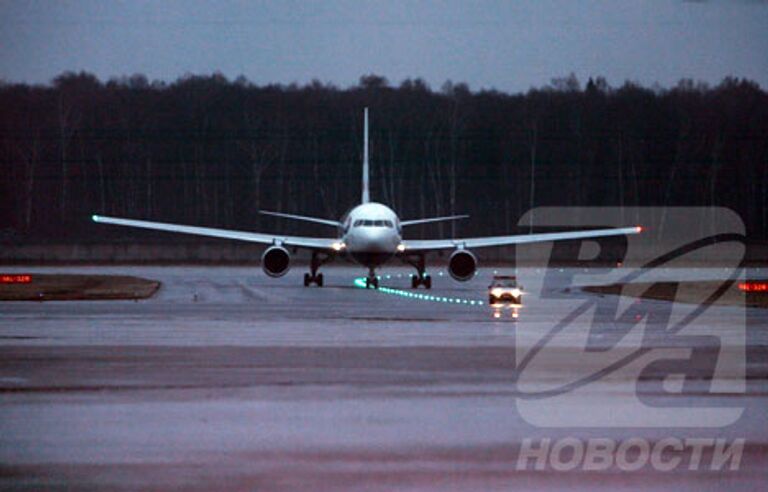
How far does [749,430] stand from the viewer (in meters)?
13.7

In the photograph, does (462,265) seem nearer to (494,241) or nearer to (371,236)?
(371,236)

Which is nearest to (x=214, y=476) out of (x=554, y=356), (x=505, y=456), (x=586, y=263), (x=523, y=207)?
(x=505, y=456)

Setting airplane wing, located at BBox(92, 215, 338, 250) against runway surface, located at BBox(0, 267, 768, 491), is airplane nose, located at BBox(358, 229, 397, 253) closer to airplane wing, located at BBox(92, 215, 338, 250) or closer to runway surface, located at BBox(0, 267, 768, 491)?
airplane wing, located at BBox(92, 215, 338, 250)

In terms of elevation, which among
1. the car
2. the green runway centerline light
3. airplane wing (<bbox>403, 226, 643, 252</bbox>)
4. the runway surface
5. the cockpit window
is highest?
the cockpit window

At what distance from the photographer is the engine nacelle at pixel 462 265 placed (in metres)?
53.5

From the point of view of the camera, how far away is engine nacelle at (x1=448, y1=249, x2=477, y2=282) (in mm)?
53500

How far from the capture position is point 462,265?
176 ft
